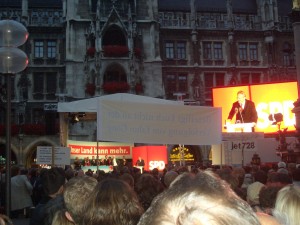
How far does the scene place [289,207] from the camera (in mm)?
2418

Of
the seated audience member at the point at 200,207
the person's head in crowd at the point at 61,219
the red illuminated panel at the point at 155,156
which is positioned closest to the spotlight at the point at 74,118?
the red illuminated panel at the point at 155,156

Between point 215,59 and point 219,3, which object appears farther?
point 219,3

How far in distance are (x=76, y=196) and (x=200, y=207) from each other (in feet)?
6.82

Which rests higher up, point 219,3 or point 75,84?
point 219,3

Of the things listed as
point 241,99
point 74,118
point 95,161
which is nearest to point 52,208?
point 74,118

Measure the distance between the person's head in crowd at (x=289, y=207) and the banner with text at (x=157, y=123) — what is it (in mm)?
6077

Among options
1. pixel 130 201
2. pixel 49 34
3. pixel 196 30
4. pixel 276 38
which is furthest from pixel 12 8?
pixel 130 201

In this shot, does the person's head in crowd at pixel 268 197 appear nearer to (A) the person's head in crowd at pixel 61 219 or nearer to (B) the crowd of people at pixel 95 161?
(A) the person's head in crowd at pixel 61 219

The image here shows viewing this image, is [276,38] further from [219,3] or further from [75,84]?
[75,84]

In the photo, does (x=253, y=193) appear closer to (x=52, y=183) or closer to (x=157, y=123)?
(x=52, y=183)

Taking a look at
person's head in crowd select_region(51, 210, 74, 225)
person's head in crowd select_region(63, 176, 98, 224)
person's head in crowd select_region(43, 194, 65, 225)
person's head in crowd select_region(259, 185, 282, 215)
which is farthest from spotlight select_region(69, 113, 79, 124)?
person's head in crowd select_region(51, 210, 74, 225)

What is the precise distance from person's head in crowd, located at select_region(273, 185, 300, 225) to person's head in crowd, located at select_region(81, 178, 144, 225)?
0.85 metres

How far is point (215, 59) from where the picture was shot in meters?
34.5

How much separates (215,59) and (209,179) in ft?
111
